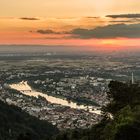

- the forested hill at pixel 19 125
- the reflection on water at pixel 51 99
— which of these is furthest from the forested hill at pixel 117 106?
the reflection on water at pixel 51 99

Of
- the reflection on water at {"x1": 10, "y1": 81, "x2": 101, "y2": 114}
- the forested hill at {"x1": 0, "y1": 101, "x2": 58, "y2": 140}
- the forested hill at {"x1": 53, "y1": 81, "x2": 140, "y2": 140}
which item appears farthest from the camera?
the reflection on water at {"x1": 10, "y1": 81, "x2": 101, "y2": 114}

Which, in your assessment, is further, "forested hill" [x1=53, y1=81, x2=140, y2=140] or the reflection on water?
the reflection on water

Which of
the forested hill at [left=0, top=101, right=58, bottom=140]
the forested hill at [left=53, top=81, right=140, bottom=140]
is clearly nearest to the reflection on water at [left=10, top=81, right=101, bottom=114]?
the forested hill at [left=0, top=101, right=58, bottom=140]

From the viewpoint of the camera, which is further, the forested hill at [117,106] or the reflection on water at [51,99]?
the reflection on water at [51,99]

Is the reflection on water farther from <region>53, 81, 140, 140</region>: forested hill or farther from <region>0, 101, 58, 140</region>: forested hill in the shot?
<region>53, 81, 140, 140</region>: forested hill

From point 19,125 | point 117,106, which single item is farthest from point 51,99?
point 117,106

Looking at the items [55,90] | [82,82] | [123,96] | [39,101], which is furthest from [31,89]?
[123,96]

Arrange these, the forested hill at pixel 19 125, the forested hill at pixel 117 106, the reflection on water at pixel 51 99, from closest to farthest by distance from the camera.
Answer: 1. the forested hill at pixel 117 106
2. the forested hill at pixel 19 125
3. the reflection on water at pixel 51 99

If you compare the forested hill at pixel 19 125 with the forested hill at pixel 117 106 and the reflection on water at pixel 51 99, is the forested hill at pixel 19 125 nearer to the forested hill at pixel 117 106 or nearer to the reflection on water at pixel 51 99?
the reflection on water at pixel 51 99

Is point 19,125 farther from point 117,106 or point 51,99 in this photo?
point 51,99

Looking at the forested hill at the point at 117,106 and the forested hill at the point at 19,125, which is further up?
the forested hill at the point at 117,106
